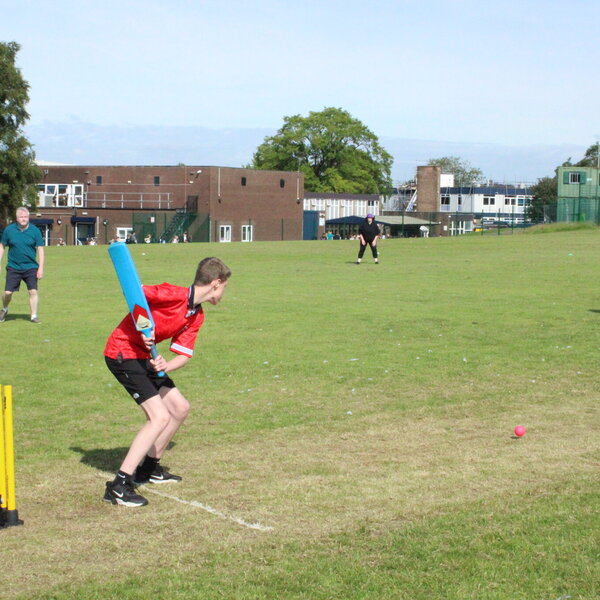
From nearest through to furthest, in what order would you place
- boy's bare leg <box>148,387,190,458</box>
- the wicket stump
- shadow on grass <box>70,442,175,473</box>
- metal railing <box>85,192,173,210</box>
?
the wicket stump, boy's bare leg <box>148,387,190,458</box>, shadow on grass <box>70,442,175,473</box>, metal railing <box>85,192,173,210</box>

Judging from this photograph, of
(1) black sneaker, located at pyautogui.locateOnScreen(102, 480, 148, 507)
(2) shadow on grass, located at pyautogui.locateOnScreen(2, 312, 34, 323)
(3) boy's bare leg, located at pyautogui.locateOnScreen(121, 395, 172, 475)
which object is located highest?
(3) boy's bare leg, located at pyautogui.locateOnScreen(121, 395, 172, 475)

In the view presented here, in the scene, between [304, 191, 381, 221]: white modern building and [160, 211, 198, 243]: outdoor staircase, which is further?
[304, 191, 381, 221]: white modern building

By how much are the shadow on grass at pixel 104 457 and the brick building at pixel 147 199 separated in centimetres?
6848

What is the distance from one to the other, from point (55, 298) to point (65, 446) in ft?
45.2

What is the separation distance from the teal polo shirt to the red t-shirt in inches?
403

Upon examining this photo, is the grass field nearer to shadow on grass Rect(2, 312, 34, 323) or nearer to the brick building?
shadow on grass Rect(2, 312, 34, 323)

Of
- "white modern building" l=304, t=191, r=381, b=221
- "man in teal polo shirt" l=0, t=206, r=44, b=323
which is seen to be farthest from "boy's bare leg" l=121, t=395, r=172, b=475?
"white modern building" l=304, t=191, r=381, b=221

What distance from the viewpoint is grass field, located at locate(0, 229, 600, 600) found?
17.4 feet

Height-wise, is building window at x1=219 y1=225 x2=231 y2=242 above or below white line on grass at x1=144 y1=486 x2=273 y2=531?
above

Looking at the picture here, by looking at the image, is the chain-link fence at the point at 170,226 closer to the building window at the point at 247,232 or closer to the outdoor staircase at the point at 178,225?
the outdoor staircase at the point at 178,225

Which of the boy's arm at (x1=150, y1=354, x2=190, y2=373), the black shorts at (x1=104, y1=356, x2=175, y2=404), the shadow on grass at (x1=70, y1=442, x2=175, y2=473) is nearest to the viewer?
the boy's arm at (x1=150, y1=354, x2=190, y2=373)

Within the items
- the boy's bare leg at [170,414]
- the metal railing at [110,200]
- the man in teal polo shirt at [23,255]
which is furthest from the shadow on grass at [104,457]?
the metal railing at [110,200]

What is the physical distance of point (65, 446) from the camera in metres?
8.41

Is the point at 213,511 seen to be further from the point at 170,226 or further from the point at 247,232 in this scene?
the point at 247,232
